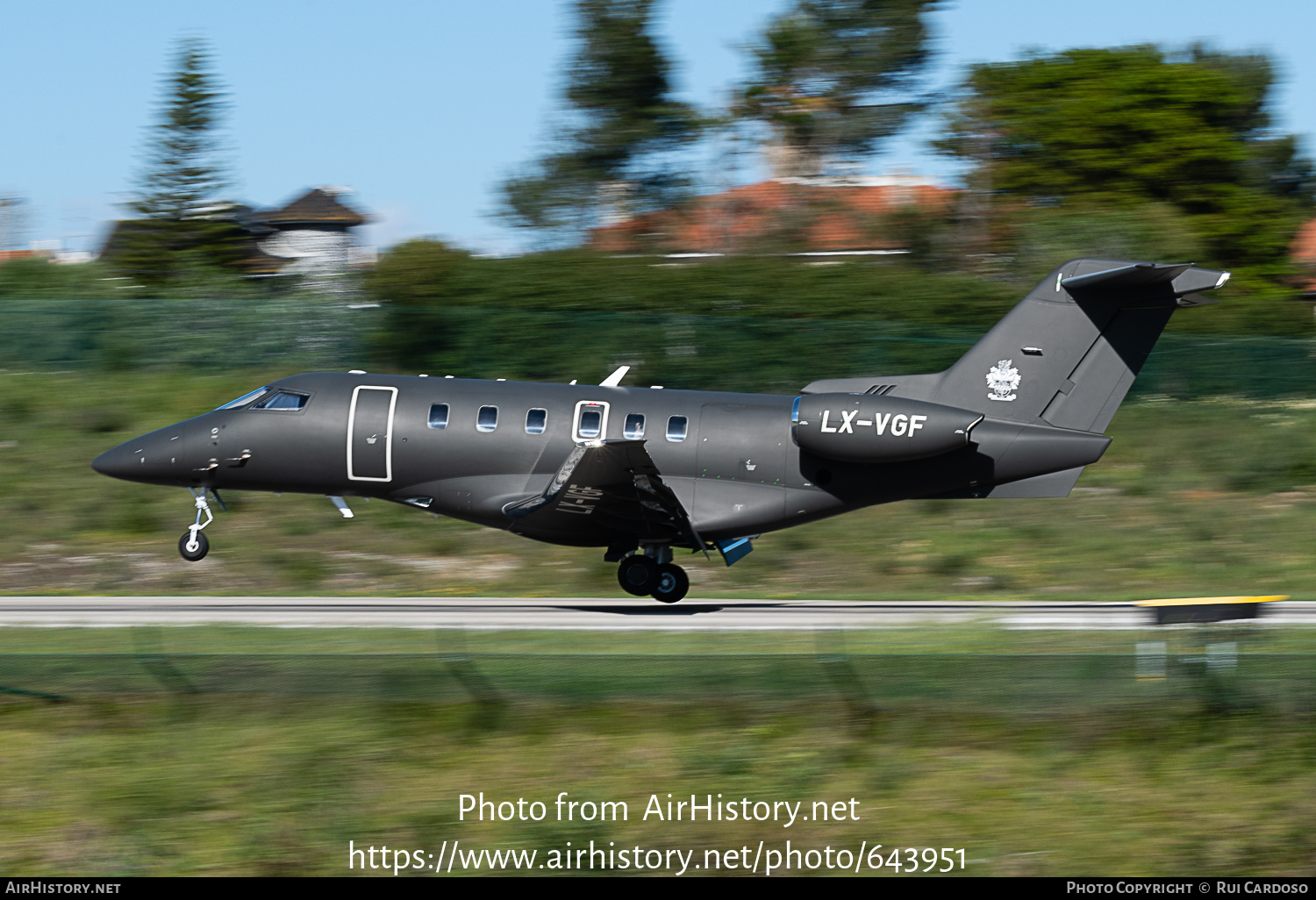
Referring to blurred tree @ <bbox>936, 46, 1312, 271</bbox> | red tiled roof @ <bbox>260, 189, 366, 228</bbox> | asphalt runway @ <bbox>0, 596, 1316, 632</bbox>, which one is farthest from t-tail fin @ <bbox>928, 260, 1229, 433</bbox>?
red tiled roof @ <bbox>260, 189, 366, 228</bbox>

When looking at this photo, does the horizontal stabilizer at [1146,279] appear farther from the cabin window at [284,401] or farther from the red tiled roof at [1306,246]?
the red tiled roof at [1306,246]

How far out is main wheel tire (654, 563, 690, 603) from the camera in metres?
18.0

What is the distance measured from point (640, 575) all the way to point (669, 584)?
1.38 feet

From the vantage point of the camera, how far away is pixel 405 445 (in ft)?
58.0

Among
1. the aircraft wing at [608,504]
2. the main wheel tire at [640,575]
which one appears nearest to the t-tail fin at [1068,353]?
the aircraft wing at [608,504]

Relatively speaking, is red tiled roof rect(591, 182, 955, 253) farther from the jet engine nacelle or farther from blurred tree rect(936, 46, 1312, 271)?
the jet engine nacelle

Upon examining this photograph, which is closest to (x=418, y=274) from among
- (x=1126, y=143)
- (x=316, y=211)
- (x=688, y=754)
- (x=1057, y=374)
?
(x=1057, y=374)

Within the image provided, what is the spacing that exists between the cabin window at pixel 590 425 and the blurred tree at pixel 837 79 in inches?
1152

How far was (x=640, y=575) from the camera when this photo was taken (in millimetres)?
17891

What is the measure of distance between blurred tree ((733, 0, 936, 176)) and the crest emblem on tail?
93.7 feet

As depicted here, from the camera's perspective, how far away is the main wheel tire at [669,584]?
17984 millimetres

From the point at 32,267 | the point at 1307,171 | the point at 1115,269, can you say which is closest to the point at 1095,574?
the point at 1115,269

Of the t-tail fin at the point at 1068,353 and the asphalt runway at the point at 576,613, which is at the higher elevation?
the t-tail fin at the point at 1068,353

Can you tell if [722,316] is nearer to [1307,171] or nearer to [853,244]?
[853,244]
